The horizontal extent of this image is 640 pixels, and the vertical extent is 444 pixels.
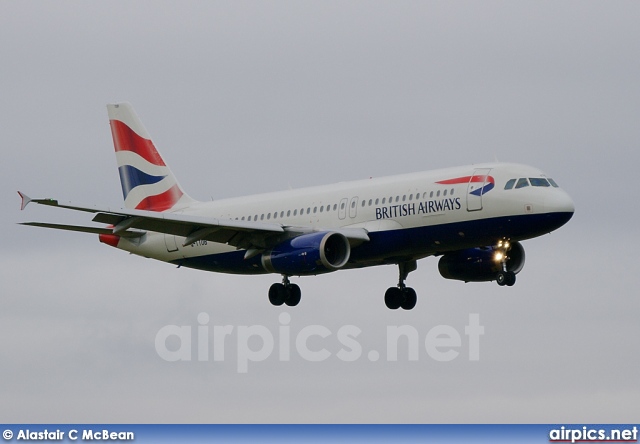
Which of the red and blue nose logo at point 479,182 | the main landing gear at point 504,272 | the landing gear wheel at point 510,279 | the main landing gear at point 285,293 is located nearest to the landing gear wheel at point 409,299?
the main landing gear at point 285,293

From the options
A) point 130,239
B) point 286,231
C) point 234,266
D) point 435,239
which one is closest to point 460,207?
point 435,239

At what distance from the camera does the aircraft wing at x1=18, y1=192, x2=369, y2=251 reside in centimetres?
6203

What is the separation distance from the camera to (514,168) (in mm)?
Result: 61219

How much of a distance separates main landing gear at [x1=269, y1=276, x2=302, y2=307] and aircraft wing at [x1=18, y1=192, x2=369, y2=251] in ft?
6.73

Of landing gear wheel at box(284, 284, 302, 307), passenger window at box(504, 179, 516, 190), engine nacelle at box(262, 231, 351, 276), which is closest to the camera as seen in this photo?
passenger window at box(504, 179, 516, 190)

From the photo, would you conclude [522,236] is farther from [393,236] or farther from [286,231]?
[286,231]

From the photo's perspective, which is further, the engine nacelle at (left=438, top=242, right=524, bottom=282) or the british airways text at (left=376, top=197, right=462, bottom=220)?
the engine nacelle at (left=438, top=242, right=524, bottom=282)

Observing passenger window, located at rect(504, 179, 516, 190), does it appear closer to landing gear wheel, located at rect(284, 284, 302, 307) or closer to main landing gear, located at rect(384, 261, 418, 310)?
main landing gear, located at rect(384, 261, 418, 310)

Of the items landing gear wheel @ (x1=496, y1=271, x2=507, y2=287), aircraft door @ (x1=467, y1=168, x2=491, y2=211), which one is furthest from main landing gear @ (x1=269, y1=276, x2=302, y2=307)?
aircraft door @ (x1=467, y1=168, x2=491, y2=211)

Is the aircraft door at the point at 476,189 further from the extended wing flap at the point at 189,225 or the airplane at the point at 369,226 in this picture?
the extended wing flap at the point at 189,225

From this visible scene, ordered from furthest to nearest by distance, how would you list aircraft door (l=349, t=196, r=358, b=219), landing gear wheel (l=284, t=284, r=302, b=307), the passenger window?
landing gear wheel (l=284, t=284, r=302, b=307) → aircraft door (l=349, t=196, r=358, b=219) → the passenger window

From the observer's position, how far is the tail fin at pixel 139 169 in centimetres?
7431

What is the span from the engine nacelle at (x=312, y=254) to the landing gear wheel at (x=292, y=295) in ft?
9.60

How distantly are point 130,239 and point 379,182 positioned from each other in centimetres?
1357
